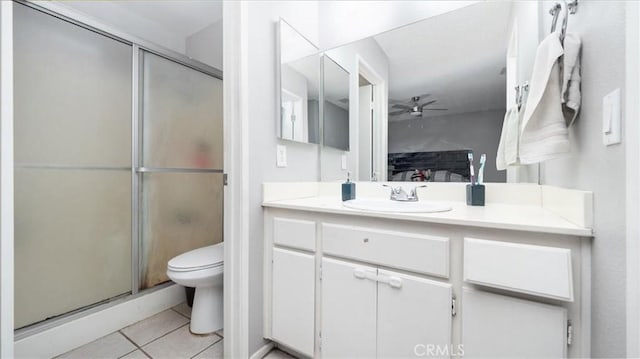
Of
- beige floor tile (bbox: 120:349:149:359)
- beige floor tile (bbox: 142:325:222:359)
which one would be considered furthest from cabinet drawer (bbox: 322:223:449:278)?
beige floor tile (bbox: 120:349:149:359)

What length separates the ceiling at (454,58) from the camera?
3.98 feet

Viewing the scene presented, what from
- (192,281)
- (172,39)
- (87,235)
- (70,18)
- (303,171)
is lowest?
(192,281)

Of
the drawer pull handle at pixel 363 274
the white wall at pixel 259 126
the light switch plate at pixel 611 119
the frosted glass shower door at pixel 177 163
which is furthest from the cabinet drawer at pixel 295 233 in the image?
the frosted glass shower door at pixel 177 163

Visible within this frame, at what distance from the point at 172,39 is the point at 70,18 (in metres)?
1.25

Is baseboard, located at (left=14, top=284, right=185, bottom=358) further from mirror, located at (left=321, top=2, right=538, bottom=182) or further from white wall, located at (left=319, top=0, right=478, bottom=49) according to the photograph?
white wall, located at (left=319, top=0, right=478, bottom=49)

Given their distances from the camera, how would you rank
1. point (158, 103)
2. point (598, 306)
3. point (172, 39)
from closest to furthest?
1. point (598, 306)
2. point (158, 103)
3. point (172, 39)

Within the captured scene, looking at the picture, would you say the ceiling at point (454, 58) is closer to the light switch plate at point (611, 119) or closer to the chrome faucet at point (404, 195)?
the chrome faucet at point (404, 195)

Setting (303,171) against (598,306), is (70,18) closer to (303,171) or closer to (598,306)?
(303,171)

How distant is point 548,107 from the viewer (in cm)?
72

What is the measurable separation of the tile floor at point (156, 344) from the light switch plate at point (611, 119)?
149 cm

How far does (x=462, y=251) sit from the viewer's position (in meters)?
0.81

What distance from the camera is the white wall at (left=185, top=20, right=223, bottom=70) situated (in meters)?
2.43

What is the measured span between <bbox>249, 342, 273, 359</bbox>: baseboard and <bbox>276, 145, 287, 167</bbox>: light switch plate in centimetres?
97

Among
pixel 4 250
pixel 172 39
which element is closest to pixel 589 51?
pixel 4 250
